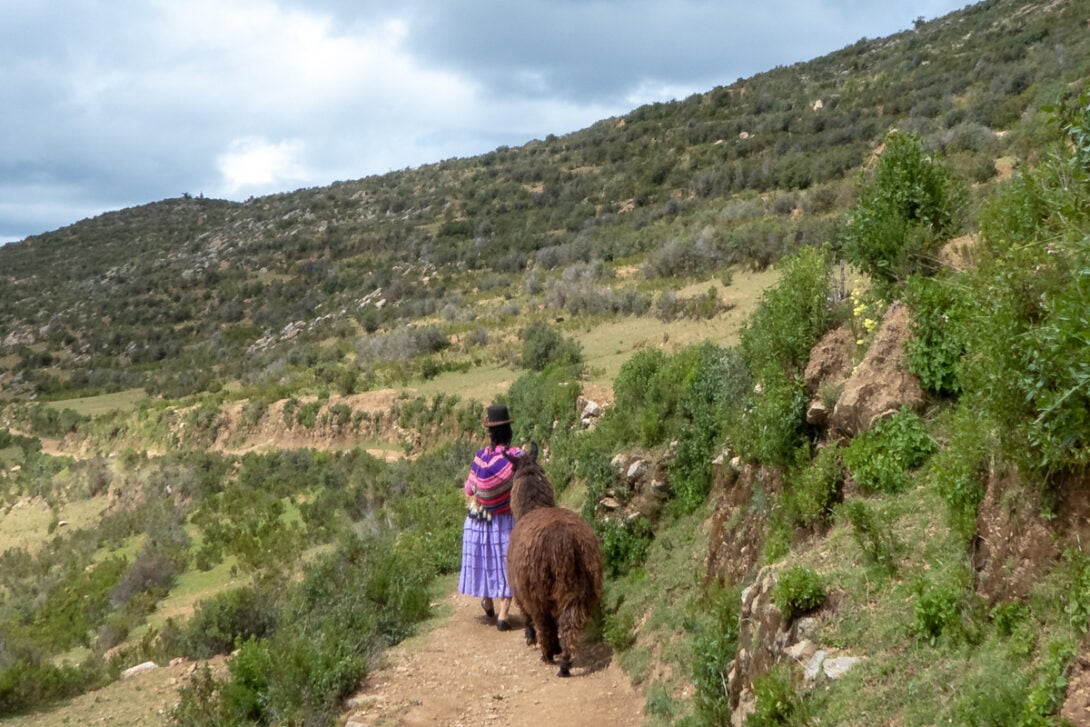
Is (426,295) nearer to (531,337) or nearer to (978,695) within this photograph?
(531,337)

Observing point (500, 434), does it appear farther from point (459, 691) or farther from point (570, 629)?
point (459, 691)

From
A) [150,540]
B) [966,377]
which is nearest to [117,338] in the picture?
[150,540]

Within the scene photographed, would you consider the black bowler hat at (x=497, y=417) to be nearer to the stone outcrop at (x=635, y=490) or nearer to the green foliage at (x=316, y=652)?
the stone outcrop at (x=635, y=490)

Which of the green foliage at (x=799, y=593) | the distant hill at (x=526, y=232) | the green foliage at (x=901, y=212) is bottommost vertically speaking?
the green foliage at (x=799, y=593)

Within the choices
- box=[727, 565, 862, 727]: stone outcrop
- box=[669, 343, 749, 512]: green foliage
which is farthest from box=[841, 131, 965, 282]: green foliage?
box=[727, 565, 862, 727]: stone outcrop

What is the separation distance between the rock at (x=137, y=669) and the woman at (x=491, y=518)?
182 inches

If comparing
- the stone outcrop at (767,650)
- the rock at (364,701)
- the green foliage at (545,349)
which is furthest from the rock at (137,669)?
the green foliage at (545,349)

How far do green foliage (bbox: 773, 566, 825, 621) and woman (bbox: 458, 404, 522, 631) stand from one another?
4.01 meters

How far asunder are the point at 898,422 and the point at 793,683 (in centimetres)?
205

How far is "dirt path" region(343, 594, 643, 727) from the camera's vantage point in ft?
21.7

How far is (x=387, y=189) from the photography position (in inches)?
2844

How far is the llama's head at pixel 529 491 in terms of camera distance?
7.65 m

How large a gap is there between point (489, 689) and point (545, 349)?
1407 cm

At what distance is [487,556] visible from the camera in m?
8.55
